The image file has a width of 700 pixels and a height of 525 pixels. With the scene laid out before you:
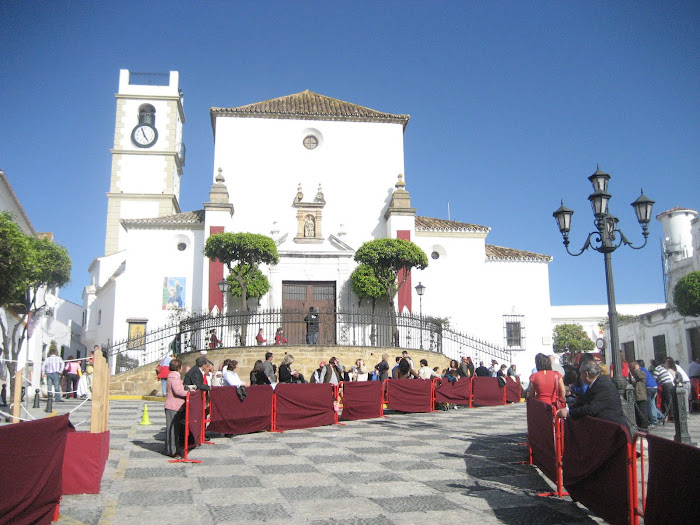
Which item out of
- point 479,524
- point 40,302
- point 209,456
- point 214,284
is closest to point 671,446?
point 479,524

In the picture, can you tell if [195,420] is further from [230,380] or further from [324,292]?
[324,292]

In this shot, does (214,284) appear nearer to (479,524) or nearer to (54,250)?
(54,250)

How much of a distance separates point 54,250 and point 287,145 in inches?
437

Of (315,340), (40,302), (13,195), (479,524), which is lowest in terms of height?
(479,524)

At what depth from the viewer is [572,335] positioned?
197ft

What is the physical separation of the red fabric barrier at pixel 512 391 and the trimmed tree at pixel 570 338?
131 feet

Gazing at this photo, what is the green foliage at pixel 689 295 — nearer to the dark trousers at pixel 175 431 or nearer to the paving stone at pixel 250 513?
the dark trousers at pixel 175 431

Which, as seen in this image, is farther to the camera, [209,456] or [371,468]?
[209,456]

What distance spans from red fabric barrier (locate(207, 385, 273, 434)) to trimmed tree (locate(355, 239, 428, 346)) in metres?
13.0

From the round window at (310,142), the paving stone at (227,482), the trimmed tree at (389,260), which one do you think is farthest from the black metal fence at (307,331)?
the paving stone at (227,482)

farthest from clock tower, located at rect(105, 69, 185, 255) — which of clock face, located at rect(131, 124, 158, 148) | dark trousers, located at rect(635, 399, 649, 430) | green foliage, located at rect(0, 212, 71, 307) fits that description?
dark trousers, located at rect(635, 399, 649, 430)

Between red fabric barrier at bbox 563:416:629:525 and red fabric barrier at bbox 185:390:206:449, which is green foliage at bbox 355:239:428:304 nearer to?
red fabric barrier at bbox 185:390:206:449

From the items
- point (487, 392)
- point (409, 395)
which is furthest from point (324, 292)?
point (409, 395)

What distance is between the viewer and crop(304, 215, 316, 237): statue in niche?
28266 mm
